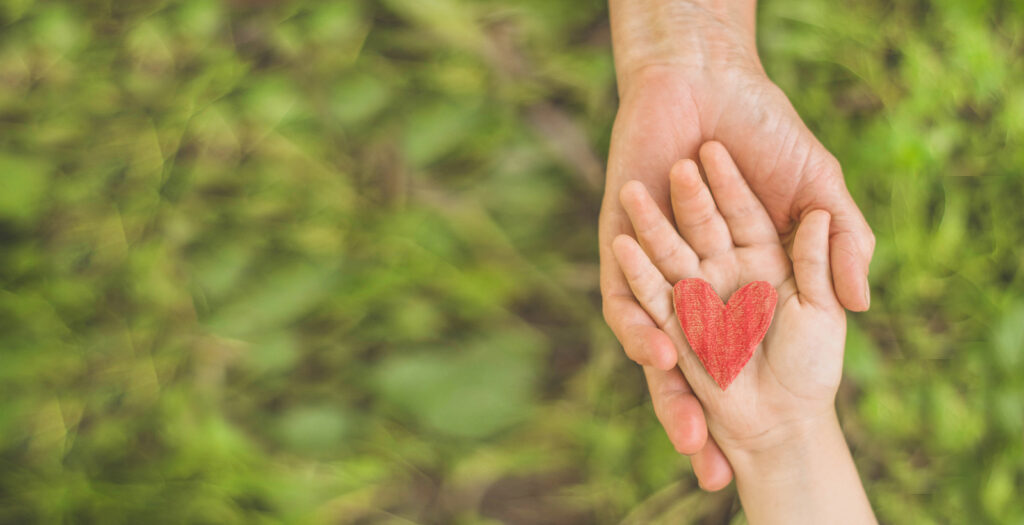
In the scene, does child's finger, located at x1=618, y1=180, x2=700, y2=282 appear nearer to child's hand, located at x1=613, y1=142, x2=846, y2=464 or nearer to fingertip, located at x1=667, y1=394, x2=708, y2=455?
child's hand, located at x1=613, y1=142, x2=846, y2=464

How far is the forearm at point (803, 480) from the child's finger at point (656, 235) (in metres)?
0.24

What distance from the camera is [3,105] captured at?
1.15m

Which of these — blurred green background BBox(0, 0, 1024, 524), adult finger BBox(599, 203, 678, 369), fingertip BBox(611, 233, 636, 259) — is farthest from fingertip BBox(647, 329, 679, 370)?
blurred green background BBox(0, 0, 1024, 524)

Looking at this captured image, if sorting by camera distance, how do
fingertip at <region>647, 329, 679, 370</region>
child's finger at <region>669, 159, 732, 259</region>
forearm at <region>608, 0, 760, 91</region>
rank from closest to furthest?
fingertip at <region>647, 329, 679, 370</region>, child's finger at <region>669, 159, 732, 259</region>, forearm at <region>608, 0, 760, 91</region>

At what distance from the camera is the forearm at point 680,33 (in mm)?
974

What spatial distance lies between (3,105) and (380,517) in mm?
947

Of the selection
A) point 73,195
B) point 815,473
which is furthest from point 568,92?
point 73,195

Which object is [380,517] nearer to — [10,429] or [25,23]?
[10,429]

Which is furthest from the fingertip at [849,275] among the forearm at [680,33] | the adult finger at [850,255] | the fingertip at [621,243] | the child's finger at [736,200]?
the forearm at [680,33]

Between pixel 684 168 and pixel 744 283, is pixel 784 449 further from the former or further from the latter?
pixel 684 168

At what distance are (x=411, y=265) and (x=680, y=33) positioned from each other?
539 mm

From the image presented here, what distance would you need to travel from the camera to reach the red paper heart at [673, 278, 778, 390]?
771 millimetres

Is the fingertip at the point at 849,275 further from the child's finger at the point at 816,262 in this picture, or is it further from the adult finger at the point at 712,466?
the adult finger at the point at 712,466

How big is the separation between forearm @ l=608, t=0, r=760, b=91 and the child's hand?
187 millimetres
